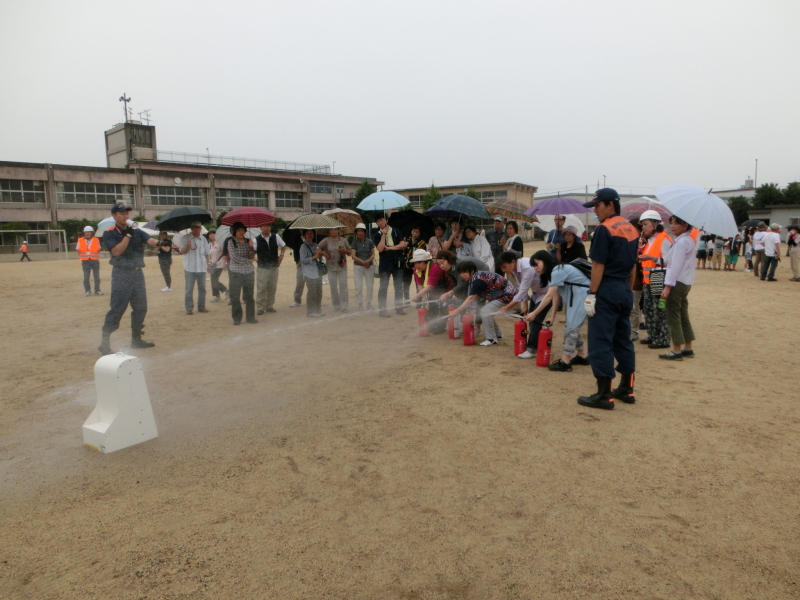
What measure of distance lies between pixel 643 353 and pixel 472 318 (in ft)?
8.00

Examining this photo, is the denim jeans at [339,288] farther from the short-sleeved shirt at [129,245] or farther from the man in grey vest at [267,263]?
the short-sleeved shirt at [129,245]

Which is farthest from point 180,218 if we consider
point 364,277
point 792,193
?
point 792,193

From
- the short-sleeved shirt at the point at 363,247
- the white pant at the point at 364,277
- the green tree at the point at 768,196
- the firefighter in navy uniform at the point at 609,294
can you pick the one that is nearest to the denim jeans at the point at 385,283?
the white pant at the point at 364,277

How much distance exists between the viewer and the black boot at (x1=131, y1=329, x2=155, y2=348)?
302 inches

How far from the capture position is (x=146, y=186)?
44.8 meters

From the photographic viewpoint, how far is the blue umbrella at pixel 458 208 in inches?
389

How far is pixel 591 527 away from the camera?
10.2 feet

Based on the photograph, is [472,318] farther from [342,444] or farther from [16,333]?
[16,333]

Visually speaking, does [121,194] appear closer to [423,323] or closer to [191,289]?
[191,289]

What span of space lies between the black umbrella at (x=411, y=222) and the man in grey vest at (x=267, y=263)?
2438mm

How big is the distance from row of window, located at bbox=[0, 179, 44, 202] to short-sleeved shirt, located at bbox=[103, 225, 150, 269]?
4034 cm

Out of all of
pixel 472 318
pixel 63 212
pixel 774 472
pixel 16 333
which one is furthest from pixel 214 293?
pixel 63 212

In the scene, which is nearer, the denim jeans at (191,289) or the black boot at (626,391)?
the black boot at (626,391)

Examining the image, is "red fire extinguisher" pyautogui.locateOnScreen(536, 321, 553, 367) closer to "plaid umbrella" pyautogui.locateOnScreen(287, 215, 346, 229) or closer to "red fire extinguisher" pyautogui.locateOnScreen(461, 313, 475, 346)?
"red fire extinguisher" pyautogui.locateOnScreen(461, 313, 475, 346)
